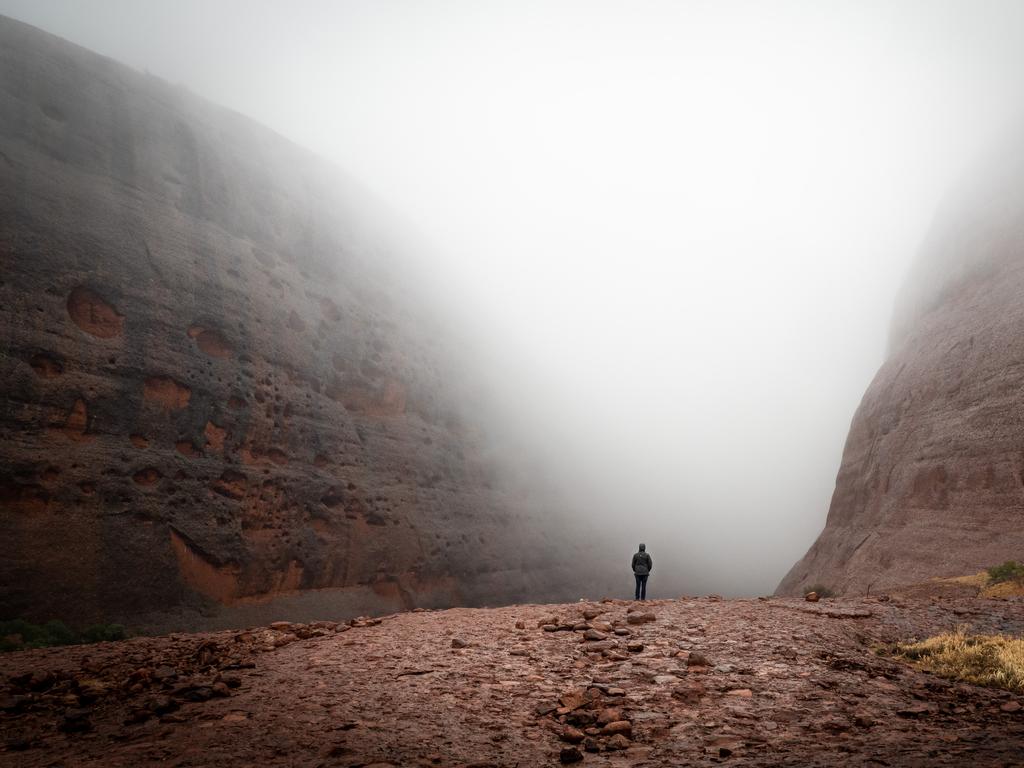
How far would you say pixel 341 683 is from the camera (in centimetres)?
508

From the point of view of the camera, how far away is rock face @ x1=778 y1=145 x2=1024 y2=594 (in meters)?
15.6

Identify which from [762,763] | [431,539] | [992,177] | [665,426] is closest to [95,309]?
[431,539]

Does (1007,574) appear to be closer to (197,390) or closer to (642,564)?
(642,564)

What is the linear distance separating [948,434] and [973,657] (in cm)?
1633

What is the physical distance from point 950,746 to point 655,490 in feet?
145

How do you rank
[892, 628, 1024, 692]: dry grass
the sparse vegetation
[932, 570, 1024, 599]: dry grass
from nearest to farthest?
1. [892, 628, 1024, 692]: dry grass
2. [932, 570, 1024, 599]: dry grass
3. the sparse vegetation

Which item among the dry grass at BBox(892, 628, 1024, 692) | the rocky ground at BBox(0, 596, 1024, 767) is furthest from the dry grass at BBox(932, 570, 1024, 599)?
the dry grass at BBox(892, 628, 1024, 692)

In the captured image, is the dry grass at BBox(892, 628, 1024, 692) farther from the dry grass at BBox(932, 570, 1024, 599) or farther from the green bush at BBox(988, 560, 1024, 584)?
the green bush at BBox(988, 560, 1024, 584)

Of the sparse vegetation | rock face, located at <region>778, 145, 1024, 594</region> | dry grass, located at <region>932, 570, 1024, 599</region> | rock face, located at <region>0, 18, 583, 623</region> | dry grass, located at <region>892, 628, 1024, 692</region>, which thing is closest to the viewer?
dry grass, located at <region>892, 628, 1024, 692</region>

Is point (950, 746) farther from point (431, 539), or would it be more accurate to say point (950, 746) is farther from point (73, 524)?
point (431, 539)

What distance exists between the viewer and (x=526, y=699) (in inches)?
184

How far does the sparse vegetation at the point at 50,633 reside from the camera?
11750 mm

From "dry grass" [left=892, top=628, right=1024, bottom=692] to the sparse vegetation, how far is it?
1497 centimetres

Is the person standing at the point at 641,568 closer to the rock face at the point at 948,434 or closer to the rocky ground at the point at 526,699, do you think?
the rocky ground at the point at 526,699
